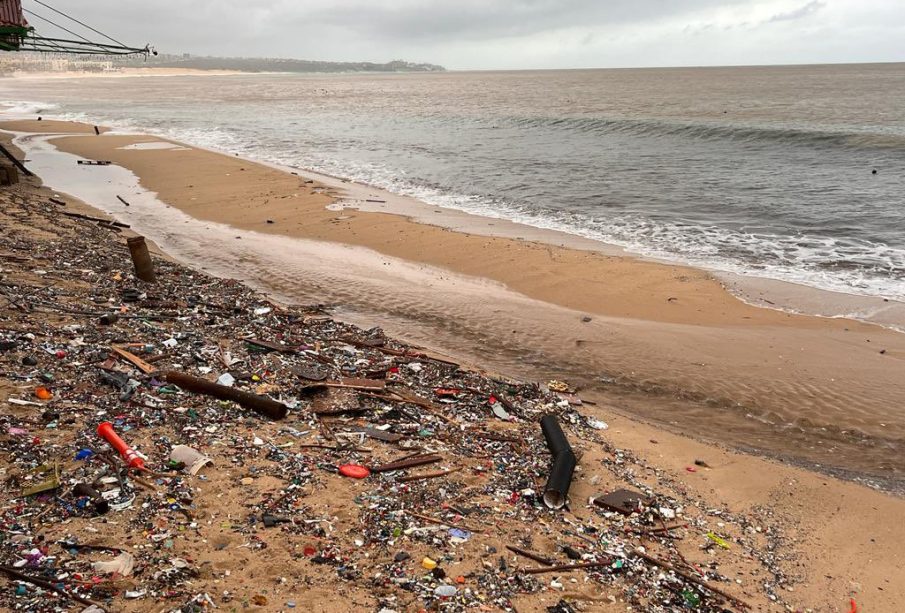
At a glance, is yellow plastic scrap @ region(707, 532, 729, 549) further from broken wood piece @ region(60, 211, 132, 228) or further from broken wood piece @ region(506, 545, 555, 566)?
broken wood piece @ region(60, 211, 132, 228)

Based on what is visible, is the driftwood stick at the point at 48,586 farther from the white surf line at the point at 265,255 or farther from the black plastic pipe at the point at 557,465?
the white surf line at the point at 265,255

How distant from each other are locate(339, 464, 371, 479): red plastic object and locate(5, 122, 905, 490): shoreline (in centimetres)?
359

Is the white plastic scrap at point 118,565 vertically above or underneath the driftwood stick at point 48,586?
underneath

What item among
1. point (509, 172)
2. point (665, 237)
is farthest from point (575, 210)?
point (509, 172)

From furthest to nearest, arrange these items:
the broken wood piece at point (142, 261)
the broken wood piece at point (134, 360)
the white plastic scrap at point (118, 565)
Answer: the broken wood piece at point (142, 261)
the broken wood piece at point (134, 360)
the white plastic scrap at point (118, 565)

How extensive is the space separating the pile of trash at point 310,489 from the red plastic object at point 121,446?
18mm

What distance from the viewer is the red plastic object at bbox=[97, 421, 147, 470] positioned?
4.76 metres

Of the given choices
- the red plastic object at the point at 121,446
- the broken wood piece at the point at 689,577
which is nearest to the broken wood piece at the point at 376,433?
the red plastic object at the point at 121,446

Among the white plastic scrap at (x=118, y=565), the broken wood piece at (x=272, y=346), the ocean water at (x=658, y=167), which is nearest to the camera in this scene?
the white plastic scrap at (x=118, y=565)

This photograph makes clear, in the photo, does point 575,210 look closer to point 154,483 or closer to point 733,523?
point 733,523

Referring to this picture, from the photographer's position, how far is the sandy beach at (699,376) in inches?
201

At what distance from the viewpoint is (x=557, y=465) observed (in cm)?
548

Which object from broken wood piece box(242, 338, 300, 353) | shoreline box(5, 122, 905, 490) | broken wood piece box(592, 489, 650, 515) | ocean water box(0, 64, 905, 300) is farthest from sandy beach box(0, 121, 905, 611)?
ocean water box(0, 64, 905, 300)

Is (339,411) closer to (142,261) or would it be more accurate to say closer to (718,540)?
(718,540)
